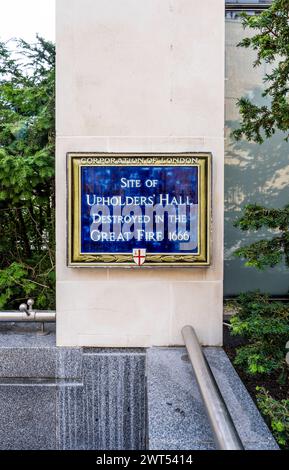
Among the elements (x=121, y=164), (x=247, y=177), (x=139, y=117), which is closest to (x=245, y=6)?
(x=247, y=177)

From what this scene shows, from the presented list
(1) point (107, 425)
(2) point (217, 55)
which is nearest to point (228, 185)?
(2) point (217, 55)

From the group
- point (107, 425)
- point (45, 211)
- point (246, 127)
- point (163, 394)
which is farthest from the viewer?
point (45, 211)

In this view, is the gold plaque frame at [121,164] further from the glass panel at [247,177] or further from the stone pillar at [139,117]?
the glass panel at [247,177]

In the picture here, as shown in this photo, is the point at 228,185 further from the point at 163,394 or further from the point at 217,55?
the point at 163,394

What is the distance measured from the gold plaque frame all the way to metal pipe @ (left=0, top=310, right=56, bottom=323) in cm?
81

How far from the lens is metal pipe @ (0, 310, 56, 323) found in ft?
14.8

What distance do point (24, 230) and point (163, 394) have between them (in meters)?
3.03

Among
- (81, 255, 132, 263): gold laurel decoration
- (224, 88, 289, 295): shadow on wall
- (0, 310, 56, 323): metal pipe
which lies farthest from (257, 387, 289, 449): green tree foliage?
(0, 310, 56, 323): metal pipe

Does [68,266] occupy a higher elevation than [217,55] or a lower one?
lower

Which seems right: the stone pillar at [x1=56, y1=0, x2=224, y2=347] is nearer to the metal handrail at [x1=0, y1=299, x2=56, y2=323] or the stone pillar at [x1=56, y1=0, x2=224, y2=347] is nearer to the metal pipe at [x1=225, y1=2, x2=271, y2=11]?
the metal handrail at [x1=0, y1=299, x2=56, y2=323]

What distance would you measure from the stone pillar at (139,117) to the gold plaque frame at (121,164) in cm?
11

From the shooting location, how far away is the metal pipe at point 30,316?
14.8 ft

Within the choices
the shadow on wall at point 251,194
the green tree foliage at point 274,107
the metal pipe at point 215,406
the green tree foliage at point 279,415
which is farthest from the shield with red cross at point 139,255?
the green tree foliage at point 279,415

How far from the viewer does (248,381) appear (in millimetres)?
3857
